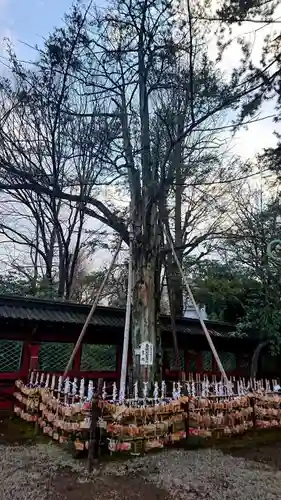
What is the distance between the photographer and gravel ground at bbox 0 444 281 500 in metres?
3.51

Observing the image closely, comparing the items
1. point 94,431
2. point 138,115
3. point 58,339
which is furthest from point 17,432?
point 138,115

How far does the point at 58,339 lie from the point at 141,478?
14.6 feet

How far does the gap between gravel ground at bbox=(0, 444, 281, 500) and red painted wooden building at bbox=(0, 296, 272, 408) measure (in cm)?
252

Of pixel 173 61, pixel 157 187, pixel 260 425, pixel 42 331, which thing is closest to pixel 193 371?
pixel 260 425

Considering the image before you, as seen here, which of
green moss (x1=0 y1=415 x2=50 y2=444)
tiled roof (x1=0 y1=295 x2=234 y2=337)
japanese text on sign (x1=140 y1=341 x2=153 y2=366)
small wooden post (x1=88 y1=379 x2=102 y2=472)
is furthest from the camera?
tiled roof (x1=0 y1=295 x2=234 y2=337)

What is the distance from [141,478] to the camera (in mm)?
3904

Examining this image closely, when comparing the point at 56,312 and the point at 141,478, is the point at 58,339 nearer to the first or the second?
the point at 56,312

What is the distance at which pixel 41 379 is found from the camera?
6.32 meters

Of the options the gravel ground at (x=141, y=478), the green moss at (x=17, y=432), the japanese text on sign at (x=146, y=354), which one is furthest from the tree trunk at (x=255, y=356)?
the green moss at (x=17, y=432)

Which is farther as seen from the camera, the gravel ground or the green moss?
the green moss

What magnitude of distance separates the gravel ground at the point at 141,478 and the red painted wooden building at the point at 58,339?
2515mm

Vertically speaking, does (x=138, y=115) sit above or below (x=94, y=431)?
above

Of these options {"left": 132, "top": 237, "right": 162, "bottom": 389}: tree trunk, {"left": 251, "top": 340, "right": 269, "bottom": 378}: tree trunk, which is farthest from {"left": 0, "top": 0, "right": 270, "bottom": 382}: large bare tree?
{"left": 251, "top": 340, "right": 269, "bottom": 378}: tree trunk

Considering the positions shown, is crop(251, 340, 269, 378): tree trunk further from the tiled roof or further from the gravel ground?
the gravel ground
